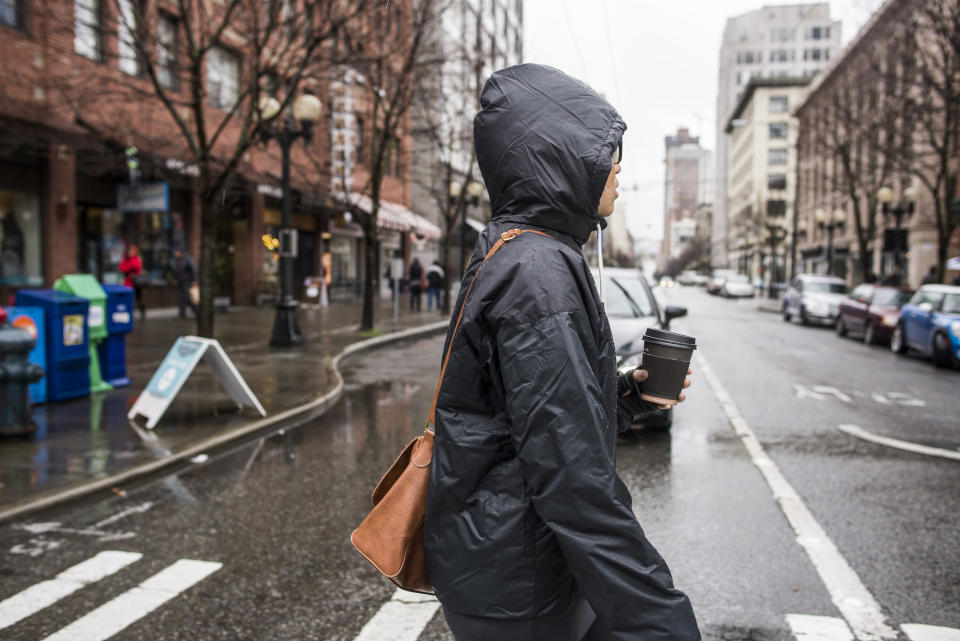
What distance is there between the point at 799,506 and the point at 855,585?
139 cm

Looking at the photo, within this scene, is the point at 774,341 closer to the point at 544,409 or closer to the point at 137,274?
the point at 137,274

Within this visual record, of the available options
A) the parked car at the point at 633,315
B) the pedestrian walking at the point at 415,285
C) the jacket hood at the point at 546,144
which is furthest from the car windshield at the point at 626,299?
the pedestrian walking at the point at 415,285

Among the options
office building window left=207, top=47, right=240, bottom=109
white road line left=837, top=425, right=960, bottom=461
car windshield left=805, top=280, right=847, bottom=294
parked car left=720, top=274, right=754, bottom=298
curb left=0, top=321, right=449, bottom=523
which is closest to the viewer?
curb left=0, top=321, right=449, bottom=523

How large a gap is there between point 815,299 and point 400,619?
23862mm

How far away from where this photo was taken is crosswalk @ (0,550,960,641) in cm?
337

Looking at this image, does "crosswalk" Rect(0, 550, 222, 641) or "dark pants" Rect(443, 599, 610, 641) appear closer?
"dark pants" Rect(443, 599, 610, 641)

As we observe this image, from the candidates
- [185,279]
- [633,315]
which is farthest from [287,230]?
[633,315]

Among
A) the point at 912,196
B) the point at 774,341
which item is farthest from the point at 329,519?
the point at 912,196

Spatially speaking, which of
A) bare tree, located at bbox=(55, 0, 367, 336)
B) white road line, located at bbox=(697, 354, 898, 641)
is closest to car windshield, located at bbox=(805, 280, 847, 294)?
bare tree, located at bbox=(55, 0, 367, 336)

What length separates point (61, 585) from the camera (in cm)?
392

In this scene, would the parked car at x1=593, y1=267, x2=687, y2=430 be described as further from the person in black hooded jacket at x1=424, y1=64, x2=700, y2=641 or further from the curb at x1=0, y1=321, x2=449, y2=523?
the person in black hooded jacket at x1=424, y1=64, x2=700, y2=641

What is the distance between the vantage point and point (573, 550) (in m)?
1.58

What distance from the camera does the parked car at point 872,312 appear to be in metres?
18.0

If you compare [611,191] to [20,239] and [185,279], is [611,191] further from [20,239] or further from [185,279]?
[185,279]
